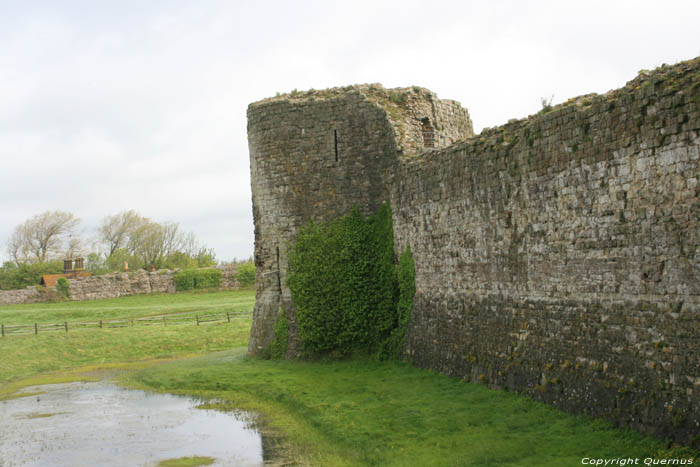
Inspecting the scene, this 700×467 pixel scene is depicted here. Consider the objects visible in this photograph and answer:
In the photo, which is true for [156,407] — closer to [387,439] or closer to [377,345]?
[377,345]

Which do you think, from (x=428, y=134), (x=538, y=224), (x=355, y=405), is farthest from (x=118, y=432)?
(x=428, y=134)

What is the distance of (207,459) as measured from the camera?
9727mm

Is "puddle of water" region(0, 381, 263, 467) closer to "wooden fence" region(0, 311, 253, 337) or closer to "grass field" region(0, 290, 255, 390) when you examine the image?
"grass field" region(0, 290, 255, 390)

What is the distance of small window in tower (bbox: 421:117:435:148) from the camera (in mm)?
17047

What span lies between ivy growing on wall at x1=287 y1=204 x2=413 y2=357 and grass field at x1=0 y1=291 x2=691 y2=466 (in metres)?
0.56

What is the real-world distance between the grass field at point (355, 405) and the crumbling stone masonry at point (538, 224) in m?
0.46

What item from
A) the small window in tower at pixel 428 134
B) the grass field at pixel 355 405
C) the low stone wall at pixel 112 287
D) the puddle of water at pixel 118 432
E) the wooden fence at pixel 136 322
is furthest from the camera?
the low stone wall at pixel 112 287

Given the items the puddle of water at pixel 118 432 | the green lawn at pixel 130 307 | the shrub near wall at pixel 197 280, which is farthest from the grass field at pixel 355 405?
the shrub near wall at pixel 197 280

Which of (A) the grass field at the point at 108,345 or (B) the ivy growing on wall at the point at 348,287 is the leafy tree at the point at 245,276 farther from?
(B) the ivy growing on wall at the point at 348,287

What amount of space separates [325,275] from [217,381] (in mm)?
3229

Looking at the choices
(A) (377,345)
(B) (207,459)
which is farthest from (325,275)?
(B) (207,459)

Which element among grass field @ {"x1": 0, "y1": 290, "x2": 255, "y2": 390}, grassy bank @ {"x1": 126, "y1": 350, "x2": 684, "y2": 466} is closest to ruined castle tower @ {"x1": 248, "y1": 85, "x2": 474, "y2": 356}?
grassy bank @ {"x1": 126, "y1": 350, "x2": 684, "y2": 466}

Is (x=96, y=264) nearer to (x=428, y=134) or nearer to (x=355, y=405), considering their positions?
(x=428, y=134)

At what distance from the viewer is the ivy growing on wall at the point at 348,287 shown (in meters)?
15.8
